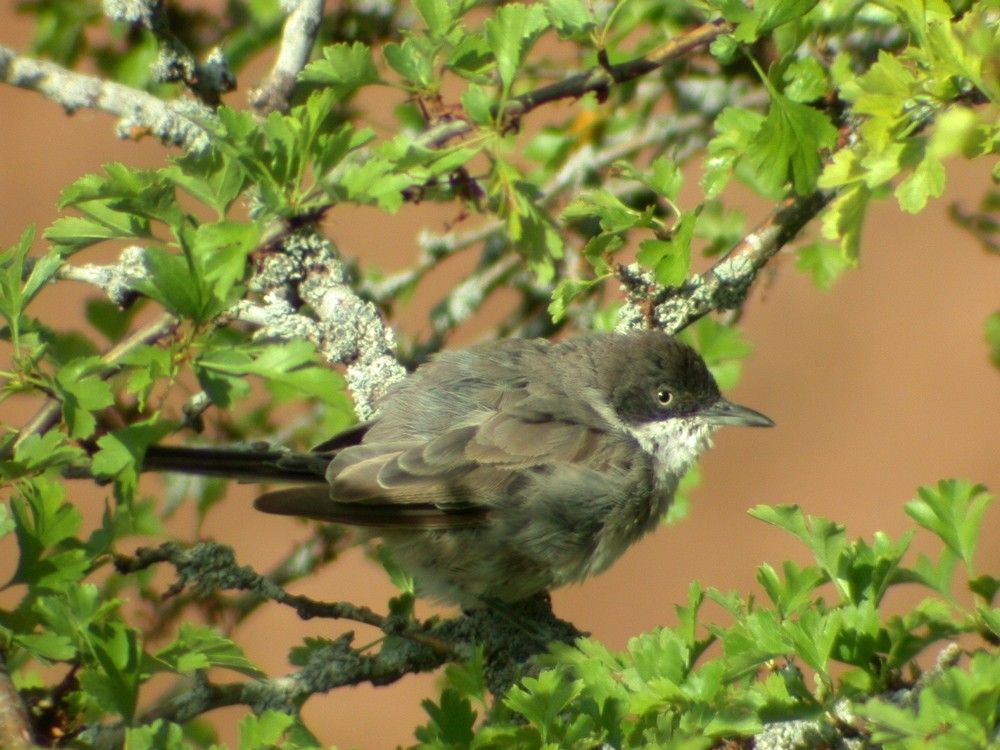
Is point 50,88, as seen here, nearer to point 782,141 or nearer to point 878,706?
point 782,141

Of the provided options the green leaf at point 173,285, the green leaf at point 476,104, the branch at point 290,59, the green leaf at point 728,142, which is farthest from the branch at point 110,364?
the green leaf at point 728,142

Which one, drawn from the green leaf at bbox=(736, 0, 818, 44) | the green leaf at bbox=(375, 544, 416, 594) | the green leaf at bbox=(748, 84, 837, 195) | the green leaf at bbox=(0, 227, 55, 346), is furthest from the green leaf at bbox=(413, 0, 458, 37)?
Answer: the green leaf at bbox=(375, 544, 416, 594)

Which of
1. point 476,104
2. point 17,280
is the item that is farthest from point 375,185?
point 17,280

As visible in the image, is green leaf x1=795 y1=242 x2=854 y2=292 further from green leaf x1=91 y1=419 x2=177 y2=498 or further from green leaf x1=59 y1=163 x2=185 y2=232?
green leaf x1=91 y1=419 x2=177 y2=498

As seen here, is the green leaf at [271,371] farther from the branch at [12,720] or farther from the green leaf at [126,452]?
the branch at [12,720]

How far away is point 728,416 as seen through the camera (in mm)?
4027

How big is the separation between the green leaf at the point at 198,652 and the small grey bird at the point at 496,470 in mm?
1053

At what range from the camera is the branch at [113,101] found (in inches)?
141

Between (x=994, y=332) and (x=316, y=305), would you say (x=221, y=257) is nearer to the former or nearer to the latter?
(x=316, y=305)

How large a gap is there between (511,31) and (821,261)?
1.28 metres

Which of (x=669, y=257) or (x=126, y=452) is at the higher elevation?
(x=669, y=257)

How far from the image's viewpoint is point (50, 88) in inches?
141

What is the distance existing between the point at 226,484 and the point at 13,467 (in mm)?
1475

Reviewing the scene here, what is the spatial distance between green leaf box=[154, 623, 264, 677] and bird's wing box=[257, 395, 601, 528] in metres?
1.07
